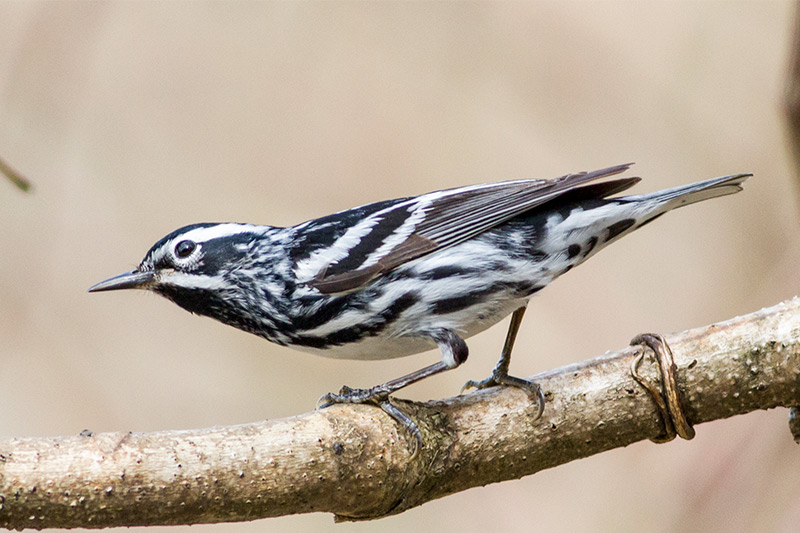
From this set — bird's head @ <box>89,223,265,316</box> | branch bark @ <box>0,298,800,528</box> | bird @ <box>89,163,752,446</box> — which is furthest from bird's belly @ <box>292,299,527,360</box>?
bird's head @ <box>89,223,265,316</box>

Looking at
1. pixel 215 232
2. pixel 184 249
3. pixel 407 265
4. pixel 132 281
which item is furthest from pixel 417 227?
pixel 132 281

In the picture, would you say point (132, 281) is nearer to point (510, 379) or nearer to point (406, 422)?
point (406, 422)

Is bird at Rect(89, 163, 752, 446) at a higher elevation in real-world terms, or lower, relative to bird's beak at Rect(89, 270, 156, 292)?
higher

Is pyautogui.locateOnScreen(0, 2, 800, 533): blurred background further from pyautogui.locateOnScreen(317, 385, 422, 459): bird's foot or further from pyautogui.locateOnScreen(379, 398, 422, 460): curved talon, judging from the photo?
pyautogui.locateOnScreen(379, 398, 422, 460): curved talon

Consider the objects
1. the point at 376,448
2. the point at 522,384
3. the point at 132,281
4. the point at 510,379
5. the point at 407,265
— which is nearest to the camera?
the point at 376,448

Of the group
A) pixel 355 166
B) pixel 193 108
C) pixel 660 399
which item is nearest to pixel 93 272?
pixel 193 108

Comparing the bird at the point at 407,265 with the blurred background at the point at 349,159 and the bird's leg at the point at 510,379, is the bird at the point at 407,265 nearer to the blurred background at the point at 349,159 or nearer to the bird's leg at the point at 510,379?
the bird's leg at the point at 510,379
